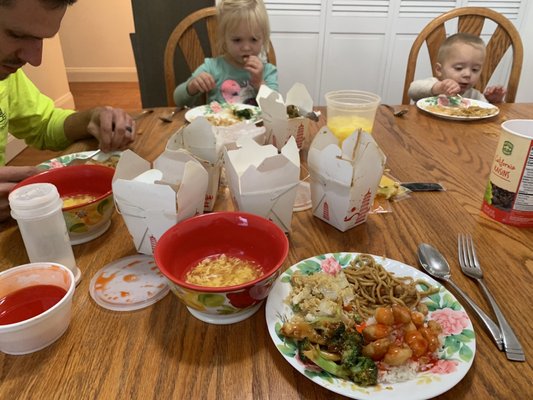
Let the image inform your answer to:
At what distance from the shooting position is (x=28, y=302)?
0.61 metres

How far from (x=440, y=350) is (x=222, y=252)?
1.26 ft

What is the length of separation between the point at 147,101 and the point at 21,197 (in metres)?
2.58

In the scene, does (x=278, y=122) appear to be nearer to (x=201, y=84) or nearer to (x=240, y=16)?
(x=201, y=84)

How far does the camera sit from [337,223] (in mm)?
872

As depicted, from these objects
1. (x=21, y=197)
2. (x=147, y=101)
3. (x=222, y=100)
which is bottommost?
(x=147, y=101)

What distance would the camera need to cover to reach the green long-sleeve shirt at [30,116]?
1.31 meters

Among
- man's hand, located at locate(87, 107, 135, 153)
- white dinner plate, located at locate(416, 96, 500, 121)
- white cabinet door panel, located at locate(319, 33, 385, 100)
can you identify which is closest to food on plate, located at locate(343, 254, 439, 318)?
man's hand, located at locate(87, 107, 135, 153)

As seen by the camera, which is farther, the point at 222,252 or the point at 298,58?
the point at 298,58

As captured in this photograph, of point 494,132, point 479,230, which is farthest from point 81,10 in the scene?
point 479,230

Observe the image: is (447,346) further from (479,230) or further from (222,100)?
(222,100)

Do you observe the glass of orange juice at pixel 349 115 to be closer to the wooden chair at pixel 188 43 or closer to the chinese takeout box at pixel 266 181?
the chinese takeout box at pixel 266 181

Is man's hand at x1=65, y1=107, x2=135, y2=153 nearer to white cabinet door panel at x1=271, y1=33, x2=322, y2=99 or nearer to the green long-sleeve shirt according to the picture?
the green long-sleeve shirt

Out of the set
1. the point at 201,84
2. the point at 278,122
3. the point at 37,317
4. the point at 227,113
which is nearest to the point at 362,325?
the point at 37,317

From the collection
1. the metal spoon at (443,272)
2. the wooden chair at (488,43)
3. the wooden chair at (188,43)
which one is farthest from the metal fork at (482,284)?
the wooden chair at (188,43)
